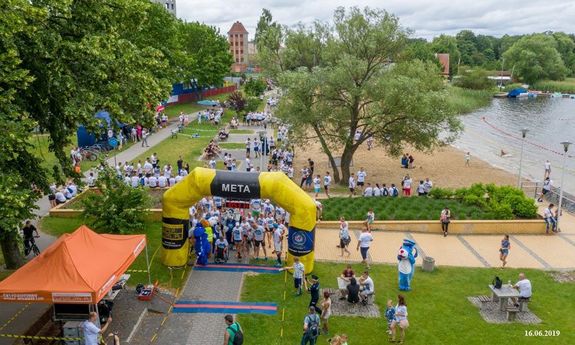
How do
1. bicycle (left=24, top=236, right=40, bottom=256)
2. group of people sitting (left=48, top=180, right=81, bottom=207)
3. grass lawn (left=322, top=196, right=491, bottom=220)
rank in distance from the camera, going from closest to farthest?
bicycle (left=24, top=236, right=40, bottom=256) < grass lawn (left=322, top=196, right=491, bottom=220) < group of people sitting (left=48, top=180, right=81, bottom=207)

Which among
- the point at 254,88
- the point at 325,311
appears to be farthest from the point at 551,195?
A: the point at 254,88

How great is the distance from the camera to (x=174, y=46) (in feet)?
150

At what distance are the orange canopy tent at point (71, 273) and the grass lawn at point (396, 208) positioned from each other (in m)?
10.9

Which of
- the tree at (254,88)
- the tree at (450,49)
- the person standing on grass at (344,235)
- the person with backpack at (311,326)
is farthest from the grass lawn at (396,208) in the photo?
the tree at (450,49)

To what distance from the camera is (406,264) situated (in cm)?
1479

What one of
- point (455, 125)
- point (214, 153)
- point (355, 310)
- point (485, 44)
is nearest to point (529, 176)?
point (455, 125)

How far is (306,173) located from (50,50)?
16.1 m

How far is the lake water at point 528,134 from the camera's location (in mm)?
38094

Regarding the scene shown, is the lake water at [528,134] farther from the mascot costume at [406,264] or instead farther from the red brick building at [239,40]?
the red brick building at [239,40]

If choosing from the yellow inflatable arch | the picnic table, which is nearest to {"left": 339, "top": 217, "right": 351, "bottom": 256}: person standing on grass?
the yellow inflatable arch

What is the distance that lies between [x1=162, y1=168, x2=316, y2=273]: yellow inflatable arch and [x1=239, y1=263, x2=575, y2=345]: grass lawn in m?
1.40

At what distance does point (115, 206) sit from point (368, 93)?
14.2m

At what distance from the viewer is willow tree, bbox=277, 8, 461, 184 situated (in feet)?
83.9

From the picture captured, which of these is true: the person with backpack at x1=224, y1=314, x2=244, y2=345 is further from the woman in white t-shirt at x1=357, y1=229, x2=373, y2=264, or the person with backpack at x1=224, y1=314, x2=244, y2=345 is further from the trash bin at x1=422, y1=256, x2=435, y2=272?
the trash bin at x1=422, y1=256, x2=435, y2=272
